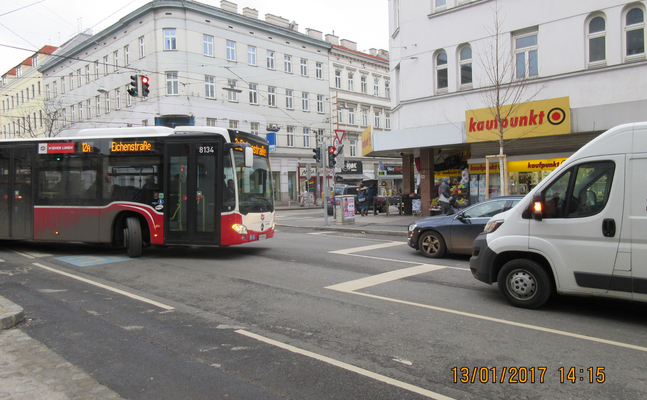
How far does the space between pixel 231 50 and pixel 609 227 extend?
124 feet

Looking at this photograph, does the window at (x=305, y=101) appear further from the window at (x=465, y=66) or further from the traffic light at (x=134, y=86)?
the window at (x=465, y=66)

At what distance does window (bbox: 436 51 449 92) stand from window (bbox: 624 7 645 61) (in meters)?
6.51

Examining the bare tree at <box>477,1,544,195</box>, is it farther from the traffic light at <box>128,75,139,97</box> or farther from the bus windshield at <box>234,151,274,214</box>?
the traffic light at <box>128,75,139,97</box>

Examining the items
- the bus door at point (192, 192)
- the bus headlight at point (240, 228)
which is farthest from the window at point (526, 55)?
the bus door at point (192, 192)

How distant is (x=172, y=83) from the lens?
116 feet

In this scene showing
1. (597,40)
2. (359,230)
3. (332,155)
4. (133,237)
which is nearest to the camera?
(133,237)

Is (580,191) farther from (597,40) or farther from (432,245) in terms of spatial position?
(597,40)

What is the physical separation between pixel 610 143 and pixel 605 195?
0.64 meters

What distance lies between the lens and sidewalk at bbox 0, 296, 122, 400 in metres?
3.76

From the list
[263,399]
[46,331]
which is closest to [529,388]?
[263,399]

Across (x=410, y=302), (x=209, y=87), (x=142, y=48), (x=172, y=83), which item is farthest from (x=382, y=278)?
(x=142, y=48)

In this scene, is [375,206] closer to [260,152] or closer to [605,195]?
[260,152]

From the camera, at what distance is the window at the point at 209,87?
37188 millimetres

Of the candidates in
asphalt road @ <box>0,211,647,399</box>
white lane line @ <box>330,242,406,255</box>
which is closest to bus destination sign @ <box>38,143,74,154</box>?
asphalt road @ <box>0,211,647,399</box>
